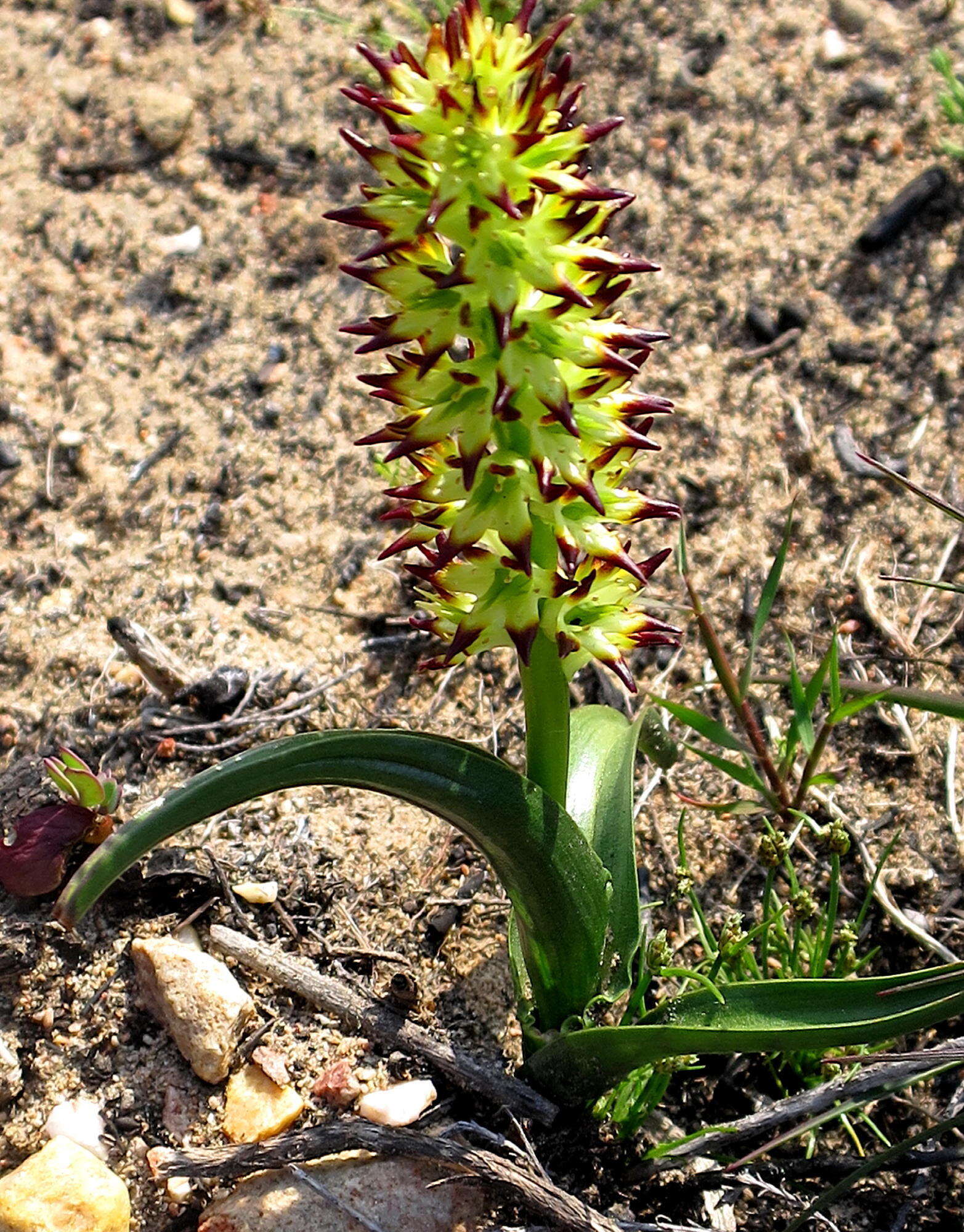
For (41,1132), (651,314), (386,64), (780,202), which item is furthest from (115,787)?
(780,202)

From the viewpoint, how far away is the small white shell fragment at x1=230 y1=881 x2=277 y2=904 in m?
2.94

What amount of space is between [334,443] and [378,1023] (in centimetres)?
205

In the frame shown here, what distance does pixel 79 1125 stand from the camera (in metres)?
2.62

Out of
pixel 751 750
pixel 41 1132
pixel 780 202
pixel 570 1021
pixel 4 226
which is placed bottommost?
pixel 41 1132

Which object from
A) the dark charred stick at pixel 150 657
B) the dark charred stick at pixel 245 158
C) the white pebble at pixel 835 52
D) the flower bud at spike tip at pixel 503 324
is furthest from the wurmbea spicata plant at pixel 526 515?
the white pebble at pixel 835 52

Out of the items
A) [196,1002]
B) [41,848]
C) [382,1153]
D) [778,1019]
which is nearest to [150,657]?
[41,848]

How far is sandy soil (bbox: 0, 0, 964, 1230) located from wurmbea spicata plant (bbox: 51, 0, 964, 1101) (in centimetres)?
57

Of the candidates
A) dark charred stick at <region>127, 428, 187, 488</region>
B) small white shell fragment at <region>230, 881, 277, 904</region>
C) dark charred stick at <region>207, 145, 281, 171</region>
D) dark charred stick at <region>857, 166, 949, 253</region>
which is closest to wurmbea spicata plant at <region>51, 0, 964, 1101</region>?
small white shell fragment at <region>230, 881, 277, 904</region>

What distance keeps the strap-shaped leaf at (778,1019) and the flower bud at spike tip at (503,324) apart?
664 mm

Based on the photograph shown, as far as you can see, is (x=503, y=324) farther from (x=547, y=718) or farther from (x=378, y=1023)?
(x=378, y=1023)

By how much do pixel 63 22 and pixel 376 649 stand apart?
319 centimetres

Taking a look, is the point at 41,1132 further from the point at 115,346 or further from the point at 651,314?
the point at 651,314

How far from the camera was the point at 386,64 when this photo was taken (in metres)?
1.86

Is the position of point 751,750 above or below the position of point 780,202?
below
